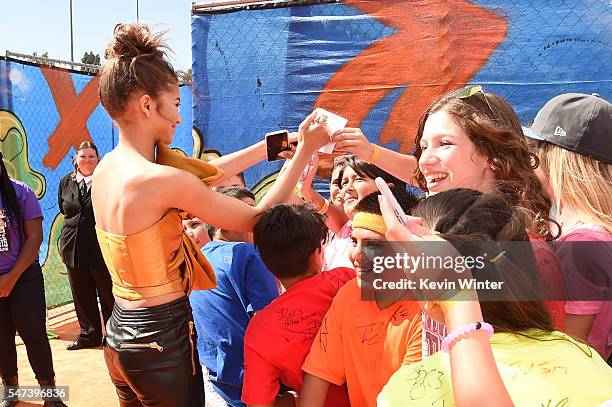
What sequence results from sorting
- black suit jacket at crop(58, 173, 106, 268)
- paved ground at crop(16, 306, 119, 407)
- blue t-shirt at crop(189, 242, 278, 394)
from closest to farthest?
blue t-shirt at crop(189, 242, 278, 394) < paved ground at crop(16, 306, 119, 407) < black suit jacket at crop(58, 173, 106, 268)

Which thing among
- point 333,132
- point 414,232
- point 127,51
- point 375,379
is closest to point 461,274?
point 414,232

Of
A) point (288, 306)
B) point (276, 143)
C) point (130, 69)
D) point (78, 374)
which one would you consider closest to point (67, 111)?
point (78, 374)

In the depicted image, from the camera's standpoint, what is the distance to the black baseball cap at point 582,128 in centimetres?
166

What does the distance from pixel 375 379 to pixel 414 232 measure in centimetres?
66

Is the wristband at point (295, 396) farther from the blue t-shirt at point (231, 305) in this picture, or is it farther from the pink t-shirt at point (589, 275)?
the pink t-shirt at point (589, 275)

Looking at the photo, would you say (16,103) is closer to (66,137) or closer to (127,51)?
(66,137)

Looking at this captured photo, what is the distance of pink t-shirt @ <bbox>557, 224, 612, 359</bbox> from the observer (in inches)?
58.8

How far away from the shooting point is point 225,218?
190 centimetres

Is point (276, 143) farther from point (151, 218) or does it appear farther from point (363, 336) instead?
point (363, 336)

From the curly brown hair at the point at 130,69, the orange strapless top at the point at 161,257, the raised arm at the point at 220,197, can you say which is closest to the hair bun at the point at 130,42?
the curly brown hair at the point at 130,69

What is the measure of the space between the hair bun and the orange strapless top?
37 centimetres

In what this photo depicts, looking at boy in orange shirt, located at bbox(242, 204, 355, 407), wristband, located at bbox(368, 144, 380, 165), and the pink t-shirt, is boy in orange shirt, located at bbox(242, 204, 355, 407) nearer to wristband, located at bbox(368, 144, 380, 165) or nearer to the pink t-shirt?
wristband, located at bbox(368, 144, 380, 165)
